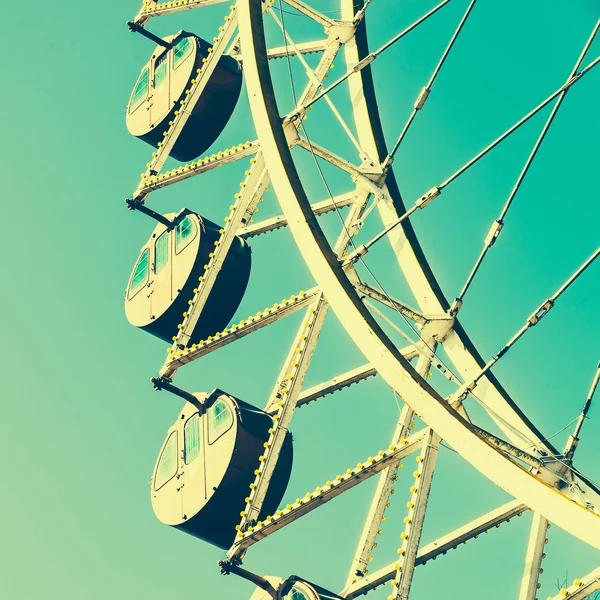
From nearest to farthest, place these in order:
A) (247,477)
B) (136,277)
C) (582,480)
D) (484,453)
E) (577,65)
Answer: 1. (484,453)
2. (577,65)
3. (582,480)
4. (247,477)
5. (136,277)

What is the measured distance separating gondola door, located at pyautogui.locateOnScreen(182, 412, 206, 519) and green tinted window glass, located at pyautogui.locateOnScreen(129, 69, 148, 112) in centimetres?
981

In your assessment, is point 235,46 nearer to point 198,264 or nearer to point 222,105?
Result: point 222,105

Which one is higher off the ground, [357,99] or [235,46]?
[235,46]

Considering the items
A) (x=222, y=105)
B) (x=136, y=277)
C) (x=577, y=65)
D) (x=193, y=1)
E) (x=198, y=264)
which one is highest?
(x=193, y=1)

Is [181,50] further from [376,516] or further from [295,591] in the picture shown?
[295,591]

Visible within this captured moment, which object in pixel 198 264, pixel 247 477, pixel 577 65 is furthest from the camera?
pixel 198 264

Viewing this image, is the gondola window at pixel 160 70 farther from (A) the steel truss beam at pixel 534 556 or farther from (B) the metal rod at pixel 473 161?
(A) the steel truss beam at pixel 534 556

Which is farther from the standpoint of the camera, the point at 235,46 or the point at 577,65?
the point at 235,46

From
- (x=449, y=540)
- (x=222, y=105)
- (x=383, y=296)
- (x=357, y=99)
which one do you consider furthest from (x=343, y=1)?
(x=449, y=540)

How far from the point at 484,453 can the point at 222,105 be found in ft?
46.7

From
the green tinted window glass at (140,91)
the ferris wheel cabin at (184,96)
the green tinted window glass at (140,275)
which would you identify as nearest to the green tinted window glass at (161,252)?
the green tinted window glass at (140,275)

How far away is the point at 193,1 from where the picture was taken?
2373cm

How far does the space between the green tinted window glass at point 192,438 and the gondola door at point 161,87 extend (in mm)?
8141

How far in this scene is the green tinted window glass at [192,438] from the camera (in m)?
18.2
